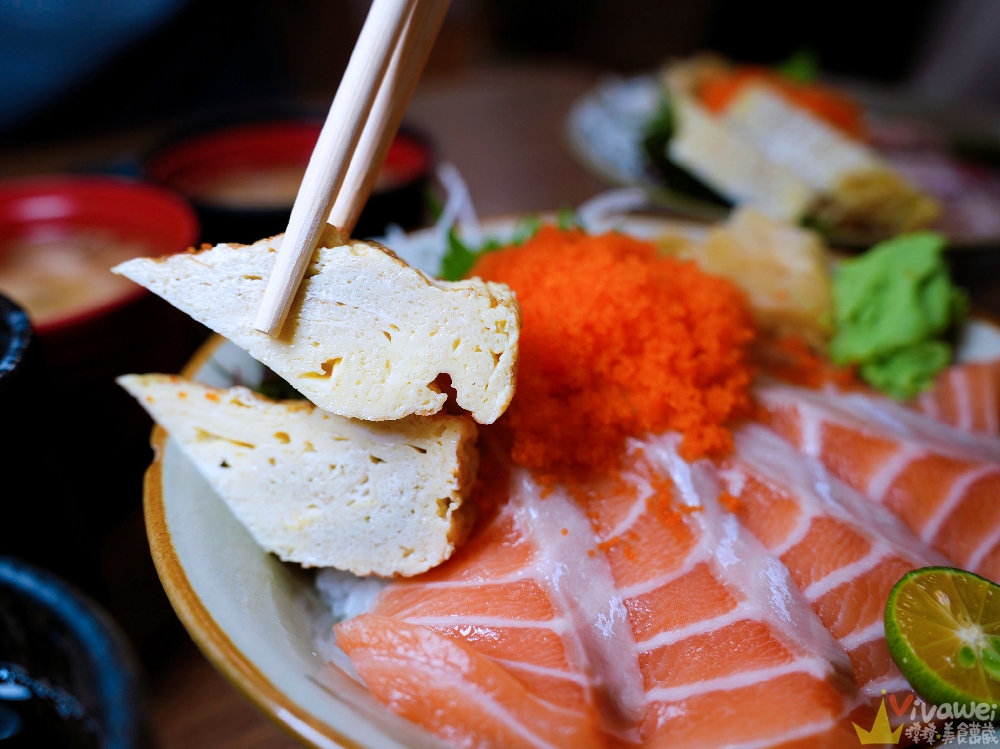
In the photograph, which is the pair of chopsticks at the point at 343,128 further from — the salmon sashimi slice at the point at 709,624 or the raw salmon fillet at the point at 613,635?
the salmon sashimi slice at the point at 709,624

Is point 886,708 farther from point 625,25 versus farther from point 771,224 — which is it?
point 625,25

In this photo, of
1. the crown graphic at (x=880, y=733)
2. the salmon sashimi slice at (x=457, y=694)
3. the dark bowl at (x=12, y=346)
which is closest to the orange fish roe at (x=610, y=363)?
the salmon sashimi slice at (x=457, y=694)

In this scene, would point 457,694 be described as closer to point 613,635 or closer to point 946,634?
point 613,635

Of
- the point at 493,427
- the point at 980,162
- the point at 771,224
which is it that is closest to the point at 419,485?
the point at 493,427

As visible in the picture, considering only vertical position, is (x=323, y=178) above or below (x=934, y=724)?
above

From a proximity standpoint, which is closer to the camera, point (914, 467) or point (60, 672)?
point (60, 672)

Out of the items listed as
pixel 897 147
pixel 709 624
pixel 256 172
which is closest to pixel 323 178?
pixel 709 624

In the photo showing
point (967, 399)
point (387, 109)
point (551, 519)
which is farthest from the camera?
point (967, 399)
